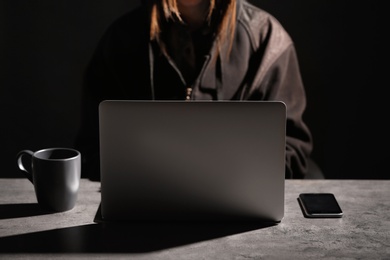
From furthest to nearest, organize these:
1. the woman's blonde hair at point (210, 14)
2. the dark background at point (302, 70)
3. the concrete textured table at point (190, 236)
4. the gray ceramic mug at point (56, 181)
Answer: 1. the dark background at point (302, 70)
2. the woman's blonde hair at point (210, 14)
3. the gray ceramic mug at point (56, 181)
4. the concrete textured table at point (190, 236)

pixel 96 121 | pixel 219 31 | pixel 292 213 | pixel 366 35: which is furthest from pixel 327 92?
pixel 292 213

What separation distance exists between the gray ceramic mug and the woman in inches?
24.4

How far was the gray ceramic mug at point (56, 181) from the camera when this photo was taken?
111cm

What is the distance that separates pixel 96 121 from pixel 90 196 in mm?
696

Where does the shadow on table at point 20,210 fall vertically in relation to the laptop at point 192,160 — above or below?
below

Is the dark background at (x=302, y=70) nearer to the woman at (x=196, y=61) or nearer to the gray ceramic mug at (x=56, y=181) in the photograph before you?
the woman at (x=196, y=61)

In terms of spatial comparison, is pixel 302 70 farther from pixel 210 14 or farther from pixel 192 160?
→ pixel 192 160

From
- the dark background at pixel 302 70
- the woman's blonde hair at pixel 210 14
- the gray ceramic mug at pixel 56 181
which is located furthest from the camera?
the dark background at pixel 302 70

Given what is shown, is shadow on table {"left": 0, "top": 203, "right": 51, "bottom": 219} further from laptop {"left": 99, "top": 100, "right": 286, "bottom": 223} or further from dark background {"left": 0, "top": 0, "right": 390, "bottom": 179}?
dark background {"left": 0, "top": 0, "right": 390, "bottom": 179}

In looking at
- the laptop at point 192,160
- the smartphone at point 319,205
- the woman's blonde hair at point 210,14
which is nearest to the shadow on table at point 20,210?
the laptop at point 192,160

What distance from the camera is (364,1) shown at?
231 cm

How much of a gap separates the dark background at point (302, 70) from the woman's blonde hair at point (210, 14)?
523 mm

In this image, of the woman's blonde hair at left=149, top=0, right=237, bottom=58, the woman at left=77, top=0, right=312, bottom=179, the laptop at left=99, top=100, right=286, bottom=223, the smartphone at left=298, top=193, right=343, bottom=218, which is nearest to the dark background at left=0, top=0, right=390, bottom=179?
the woman at left=77, top=0, right=312, bottom=179

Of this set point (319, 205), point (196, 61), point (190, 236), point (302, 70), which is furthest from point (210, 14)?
point (190, 236)
